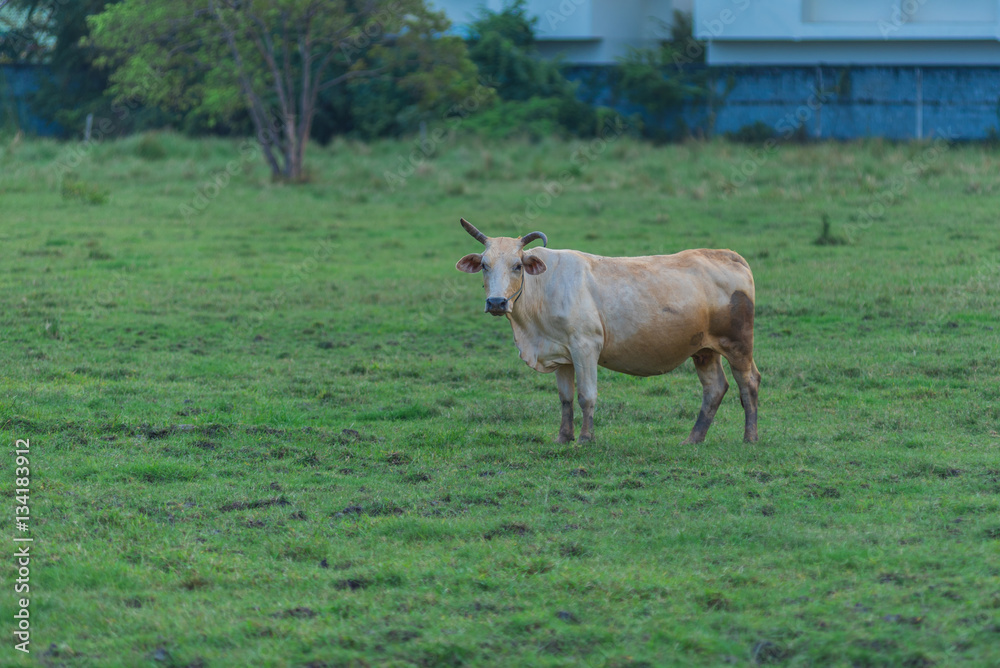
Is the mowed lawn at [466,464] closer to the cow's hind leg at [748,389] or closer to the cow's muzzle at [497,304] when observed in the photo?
the cow's hind leg at [748,389]

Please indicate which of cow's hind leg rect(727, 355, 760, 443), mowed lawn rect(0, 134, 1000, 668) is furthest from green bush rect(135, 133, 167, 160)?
cow's hind leg rect(727, 355, 760, 443)

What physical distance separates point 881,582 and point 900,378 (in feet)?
15.0

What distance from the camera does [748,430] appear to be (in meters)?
7.88

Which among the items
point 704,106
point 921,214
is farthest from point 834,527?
point 704,106

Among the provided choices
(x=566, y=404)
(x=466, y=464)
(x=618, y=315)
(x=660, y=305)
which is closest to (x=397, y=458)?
(x=466, y=464)

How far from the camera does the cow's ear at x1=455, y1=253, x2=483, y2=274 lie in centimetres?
784

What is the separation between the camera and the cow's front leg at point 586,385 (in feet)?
25.5

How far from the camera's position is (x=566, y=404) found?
311 inches

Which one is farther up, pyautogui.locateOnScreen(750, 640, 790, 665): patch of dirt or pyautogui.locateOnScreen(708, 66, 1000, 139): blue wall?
pyautogui.locateOnScreen(708, 66, 1000, 139): blue wall

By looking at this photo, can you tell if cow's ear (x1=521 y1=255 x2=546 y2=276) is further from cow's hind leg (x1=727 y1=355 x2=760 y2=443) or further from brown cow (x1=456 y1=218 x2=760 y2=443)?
cow's hind leg (x1=727 y1=355 x2=760 y2=443)

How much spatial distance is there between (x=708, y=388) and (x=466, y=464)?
6.39ft

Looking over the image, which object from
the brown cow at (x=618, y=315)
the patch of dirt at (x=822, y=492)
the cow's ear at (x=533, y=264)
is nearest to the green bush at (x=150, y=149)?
the brown cow at (x=618, y=315)

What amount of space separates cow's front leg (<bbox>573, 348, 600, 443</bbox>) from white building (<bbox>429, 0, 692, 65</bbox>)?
83.5ft

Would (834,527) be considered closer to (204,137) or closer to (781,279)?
(781,279)
